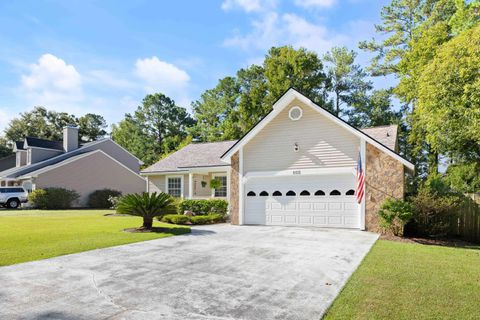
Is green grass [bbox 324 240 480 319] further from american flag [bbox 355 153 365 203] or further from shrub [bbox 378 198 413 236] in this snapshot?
american flag [bbox 355 153 365 203]

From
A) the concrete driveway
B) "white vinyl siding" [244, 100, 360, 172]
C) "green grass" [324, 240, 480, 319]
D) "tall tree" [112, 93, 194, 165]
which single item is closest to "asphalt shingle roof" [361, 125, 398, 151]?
"white vinyl siding" [244, 100, 360, 172]

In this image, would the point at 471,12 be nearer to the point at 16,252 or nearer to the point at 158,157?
the point at 16,252

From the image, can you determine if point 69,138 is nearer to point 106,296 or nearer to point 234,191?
point 234,191

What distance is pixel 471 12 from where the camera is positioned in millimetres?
14180

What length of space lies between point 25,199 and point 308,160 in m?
25.2

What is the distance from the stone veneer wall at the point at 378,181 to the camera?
12719 millimetres

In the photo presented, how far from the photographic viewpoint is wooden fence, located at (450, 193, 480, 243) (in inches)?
511

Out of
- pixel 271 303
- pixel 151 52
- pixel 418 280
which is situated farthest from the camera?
pixel 151 52

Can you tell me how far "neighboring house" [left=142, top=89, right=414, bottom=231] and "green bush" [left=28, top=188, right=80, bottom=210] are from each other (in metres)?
20.0

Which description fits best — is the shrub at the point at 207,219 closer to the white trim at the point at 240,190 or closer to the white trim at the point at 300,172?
the white trim at the point at 240,190

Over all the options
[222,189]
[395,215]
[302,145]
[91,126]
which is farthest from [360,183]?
[91,126]

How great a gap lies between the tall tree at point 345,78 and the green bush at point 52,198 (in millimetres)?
29535

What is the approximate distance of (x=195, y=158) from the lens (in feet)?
73.6

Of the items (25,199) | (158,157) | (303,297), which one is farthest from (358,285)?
(158,157)
